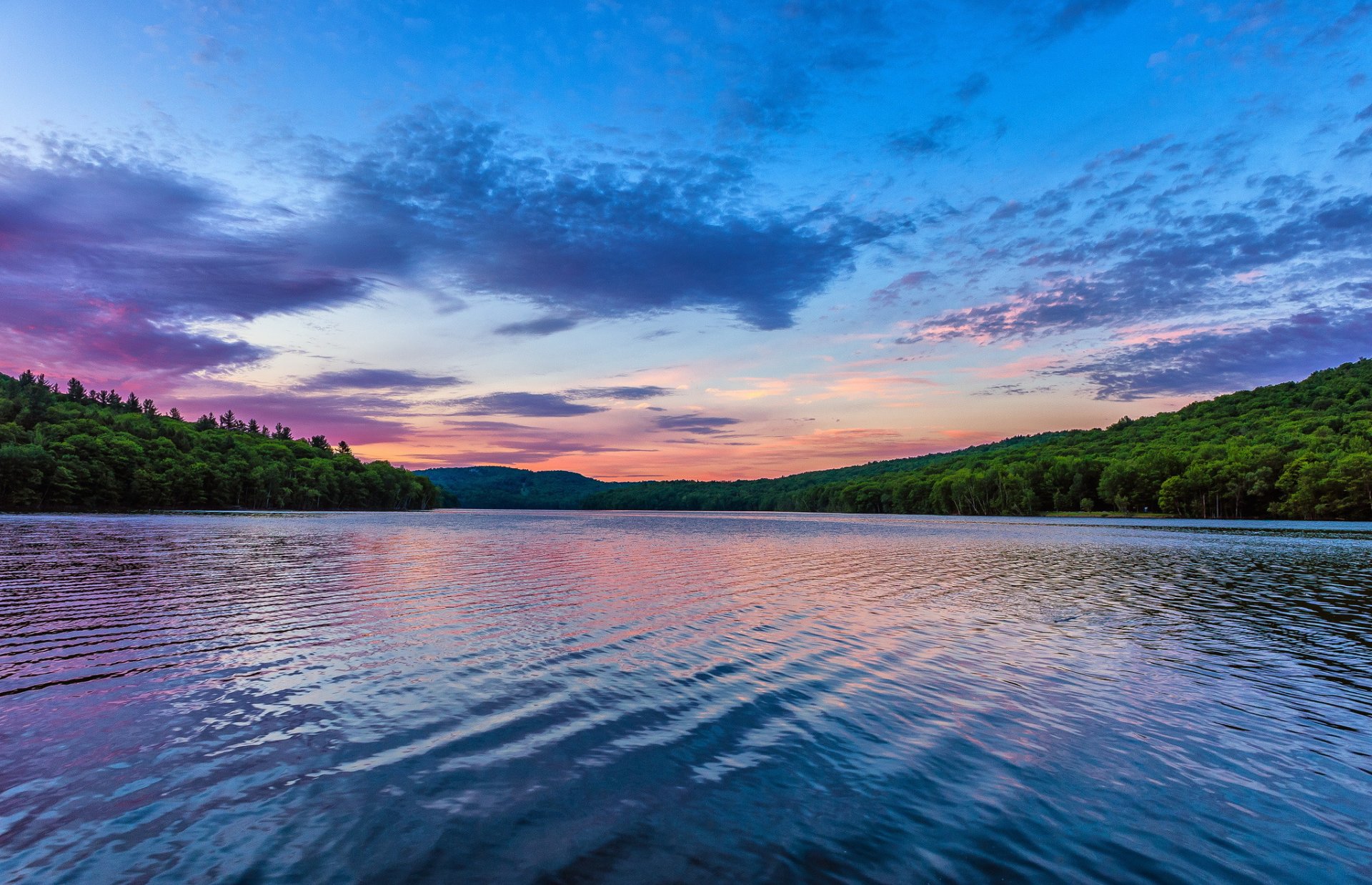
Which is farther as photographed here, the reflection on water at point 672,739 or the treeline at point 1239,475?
the treeline at point 1239,475

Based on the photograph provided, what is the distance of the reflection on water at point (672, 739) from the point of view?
7.52 metres

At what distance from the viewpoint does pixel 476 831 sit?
7863 mm

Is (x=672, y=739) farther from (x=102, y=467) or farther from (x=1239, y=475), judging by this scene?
(x=102, y=467)

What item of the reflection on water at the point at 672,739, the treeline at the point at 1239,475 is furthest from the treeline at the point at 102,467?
the treeline at the point at 1239,475

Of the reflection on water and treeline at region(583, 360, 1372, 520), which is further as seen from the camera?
treeline at region(583, 360, 1372, 520)

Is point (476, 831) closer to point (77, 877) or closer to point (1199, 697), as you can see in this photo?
point (77, 877)

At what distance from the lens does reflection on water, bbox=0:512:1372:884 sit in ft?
24.7

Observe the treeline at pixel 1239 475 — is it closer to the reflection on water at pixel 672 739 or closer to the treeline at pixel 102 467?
the reflection on water at pixel 672 739

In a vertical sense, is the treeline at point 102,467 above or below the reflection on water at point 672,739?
above

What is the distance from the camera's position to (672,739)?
11312mm

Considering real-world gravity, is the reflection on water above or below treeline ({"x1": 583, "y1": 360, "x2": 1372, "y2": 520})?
below

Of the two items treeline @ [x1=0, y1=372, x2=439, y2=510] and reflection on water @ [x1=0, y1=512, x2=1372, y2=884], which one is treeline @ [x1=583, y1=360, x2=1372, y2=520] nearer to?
reflection on water @ [x1=0, y1=512, x2=1372, y2=884]

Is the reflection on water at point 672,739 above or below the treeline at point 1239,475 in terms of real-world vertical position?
below

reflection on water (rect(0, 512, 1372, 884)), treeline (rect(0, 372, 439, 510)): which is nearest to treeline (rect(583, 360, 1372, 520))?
reflection on water (rect(0, 512, 1372, 884))
